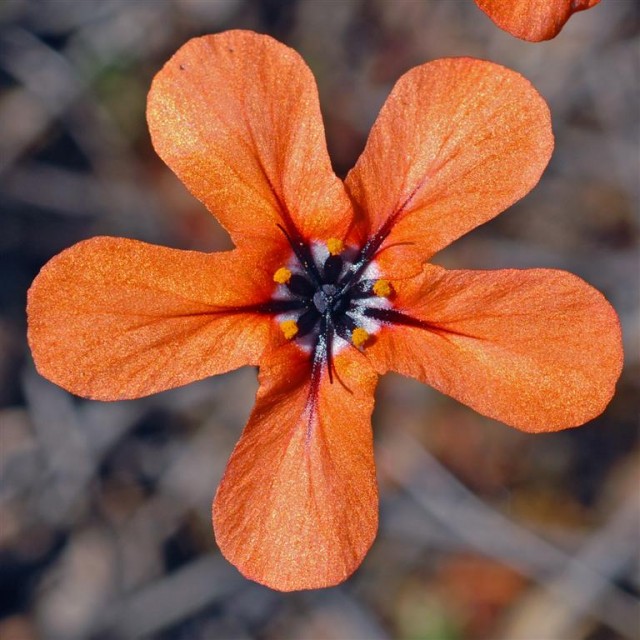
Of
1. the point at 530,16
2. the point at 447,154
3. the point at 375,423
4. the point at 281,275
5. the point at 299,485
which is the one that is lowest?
the point at 375,423

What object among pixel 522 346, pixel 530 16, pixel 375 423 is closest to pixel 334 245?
pixel 522 346

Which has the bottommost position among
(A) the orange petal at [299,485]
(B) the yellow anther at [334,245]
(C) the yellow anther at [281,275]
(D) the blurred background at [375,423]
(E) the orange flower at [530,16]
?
(D) the blurred background at [375,423]

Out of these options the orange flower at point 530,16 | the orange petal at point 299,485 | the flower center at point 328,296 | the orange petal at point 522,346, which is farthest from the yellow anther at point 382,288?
the orange flower at point 530,16

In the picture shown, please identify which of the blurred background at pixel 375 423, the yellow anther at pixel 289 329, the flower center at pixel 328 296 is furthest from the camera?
the blurred background at pixel 375 423

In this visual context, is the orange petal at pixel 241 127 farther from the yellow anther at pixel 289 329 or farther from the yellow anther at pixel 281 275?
the yellow anther at pixel 289 329

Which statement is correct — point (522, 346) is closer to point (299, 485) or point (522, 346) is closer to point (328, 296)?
point (328, 296)

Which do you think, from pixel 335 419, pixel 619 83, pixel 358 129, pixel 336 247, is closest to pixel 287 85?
pixel 336 247
